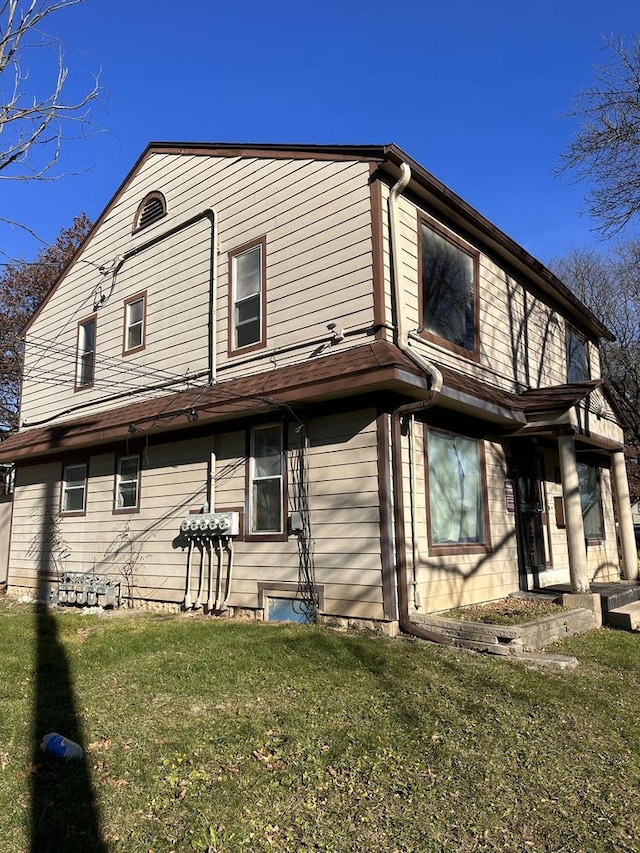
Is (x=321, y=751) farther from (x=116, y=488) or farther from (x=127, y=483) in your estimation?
(x=116, y=488)

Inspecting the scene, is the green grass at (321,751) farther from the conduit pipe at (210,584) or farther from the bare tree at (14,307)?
the bare tree at (14,307)

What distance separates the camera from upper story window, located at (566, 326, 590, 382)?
510 inches

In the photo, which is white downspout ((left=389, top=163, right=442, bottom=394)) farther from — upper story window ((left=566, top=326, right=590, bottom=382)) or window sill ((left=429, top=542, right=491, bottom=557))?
upper story window ((left=566, top=326, right=590, bottom=382))

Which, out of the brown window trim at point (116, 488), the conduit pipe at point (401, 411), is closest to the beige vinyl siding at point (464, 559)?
the conduit pipe at point (401, 411)

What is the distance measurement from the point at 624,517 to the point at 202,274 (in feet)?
28.3

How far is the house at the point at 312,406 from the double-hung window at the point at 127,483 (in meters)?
0.07

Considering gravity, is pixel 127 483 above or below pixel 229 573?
above

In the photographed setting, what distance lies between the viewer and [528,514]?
9969 mm

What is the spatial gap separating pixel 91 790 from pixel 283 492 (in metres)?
4.81

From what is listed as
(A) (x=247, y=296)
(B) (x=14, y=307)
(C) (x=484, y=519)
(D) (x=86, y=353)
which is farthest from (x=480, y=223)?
(B) (x=14, y=307)

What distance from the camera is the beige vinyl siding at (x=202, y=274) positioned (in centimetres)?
783

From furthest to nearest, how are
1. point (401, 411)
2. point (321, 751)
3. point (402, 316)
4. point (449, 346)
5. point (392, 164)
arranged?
point (449, 346) < point (392, 164) < point (402, 316) < point (401, 411) < point (321, 751)

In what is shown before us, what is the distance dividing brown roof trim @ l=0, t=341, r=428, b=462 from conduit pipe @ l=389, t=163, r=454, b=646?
0.53 ft

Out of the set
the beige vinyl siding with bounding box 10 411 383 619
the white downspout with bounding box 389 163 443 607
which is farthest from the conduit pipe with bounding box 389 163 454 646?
the beige vinyl siding with bounding box 10 411 383 619
